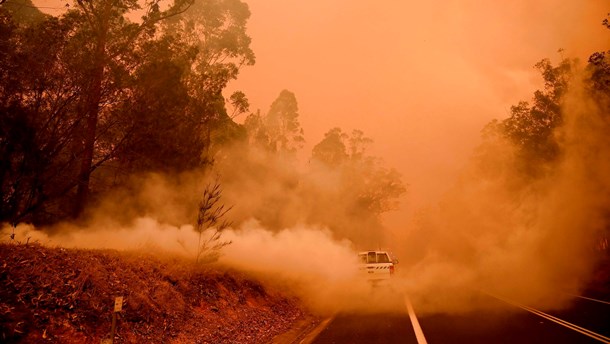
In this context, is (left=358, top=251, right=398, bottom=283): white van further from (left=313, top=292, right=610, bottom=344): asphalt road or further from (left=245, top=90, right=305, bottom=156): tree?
(left=245, top=90, right=305, bottom=156): tree

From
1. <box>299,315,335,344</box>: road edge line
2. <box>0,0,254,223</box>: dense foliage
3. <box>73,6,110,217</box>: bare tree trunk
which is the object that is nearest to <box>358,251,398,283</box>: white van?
<box>299,315,335,344</box>: road edge line

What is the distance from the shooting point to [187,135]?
42.0ft

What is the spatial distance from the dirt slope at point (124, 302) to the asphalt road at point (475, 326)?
6.71 feet

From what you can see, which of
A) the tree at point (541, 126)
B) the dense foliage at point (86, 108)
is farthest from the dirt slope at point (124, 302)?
the tree at point (541, 126)

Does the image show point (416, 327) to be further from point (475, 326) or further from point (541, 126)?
point (541, 126)

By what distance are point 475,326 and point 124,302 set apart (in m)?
7.89

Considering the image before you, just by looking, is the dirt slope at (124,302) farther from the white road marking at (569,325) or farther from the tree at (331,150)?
the tree at (331,150)

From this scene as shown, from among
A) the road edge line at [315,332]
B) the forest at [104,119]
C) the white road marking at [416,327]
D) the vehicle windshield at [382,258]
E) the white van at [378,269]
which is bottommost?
the road edge line at [315,332]

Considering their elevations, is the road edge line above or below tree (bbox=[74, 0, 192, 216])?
below

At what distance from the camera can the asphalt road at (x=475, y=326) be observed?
24.6 ft

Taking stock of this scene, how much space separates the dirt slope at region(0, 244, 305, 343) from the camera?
5227 mm

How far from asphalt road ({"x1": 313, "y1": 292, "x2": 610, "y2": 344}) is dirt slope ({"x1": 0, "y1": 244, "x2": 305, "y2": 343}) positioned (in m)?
2.05

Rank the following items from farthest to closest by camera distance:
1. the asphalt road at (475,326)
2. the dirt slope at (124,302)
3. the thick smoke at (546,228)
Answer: the thick smoke at (546,228) < the asphalt road at (475,326) < the dirt slope at (124,302)

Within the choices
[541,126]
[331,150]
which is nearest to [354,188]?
[331,150]
